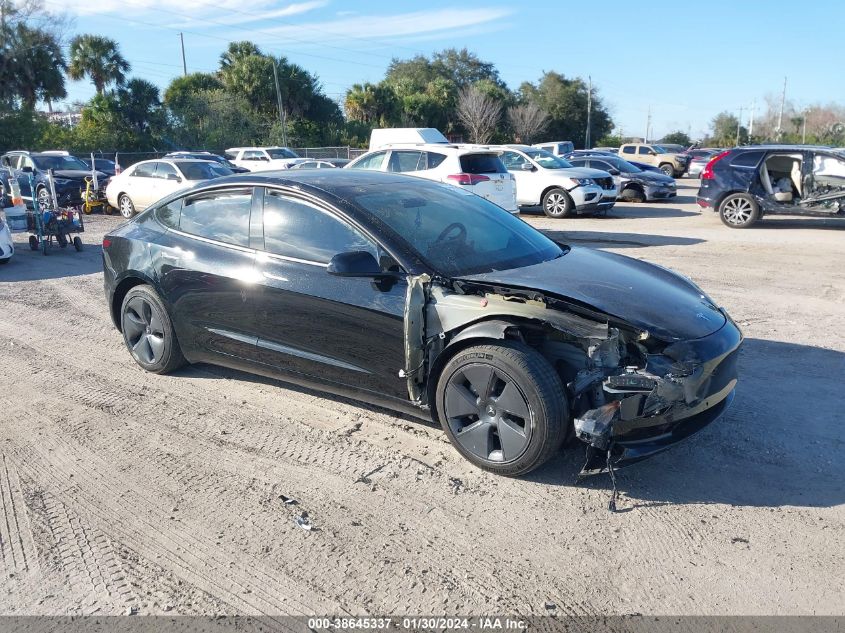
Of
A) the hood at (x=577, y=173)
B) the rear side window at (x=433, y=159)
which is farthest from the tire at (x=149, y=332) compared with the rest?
the hood at (x=577, y=173)

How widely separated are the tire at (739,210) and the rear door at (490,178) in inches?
183

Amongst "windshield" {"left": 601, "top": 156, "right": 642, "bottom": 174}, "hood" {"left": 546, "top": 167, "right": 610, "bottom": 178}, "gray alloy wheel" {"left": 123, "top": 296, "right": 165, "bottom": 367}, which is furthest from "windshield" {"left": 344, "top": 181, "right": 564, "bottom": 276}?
"windshield" {"left": 601, "top": 156, "right": 642, "bottom": 174}

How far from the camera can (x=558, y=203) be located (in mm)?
16953

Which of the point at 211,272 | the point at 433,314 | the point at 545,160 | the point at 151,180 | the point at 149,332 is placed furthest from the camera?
the point at 545,160

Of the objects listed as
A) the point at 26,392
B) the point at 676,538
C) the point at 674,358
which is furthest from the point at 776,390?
the point at 26,392

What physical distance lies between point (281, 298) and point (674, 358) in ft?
8.11

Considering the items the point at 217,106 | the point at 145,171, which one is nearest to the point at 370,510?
the point at 145,171

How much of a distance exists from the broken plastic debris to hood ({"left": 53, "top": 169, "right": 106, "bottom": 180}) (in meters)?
20.4

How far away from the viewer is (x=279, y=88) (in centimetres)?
4456

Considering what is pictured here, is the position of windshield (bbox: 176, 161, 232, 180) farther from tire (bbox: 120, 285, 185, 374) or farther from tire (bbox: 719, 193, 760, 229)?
tire (bbox: 120, 285, 185, 374)

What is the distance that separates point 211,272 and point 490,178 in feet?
29.6

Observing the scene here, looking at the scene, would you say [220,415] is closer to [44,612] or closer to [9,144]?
[44,612]

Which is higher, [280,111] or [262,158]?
[280,111]

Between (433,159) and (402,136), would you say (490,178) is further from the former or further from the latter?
(402,136)
